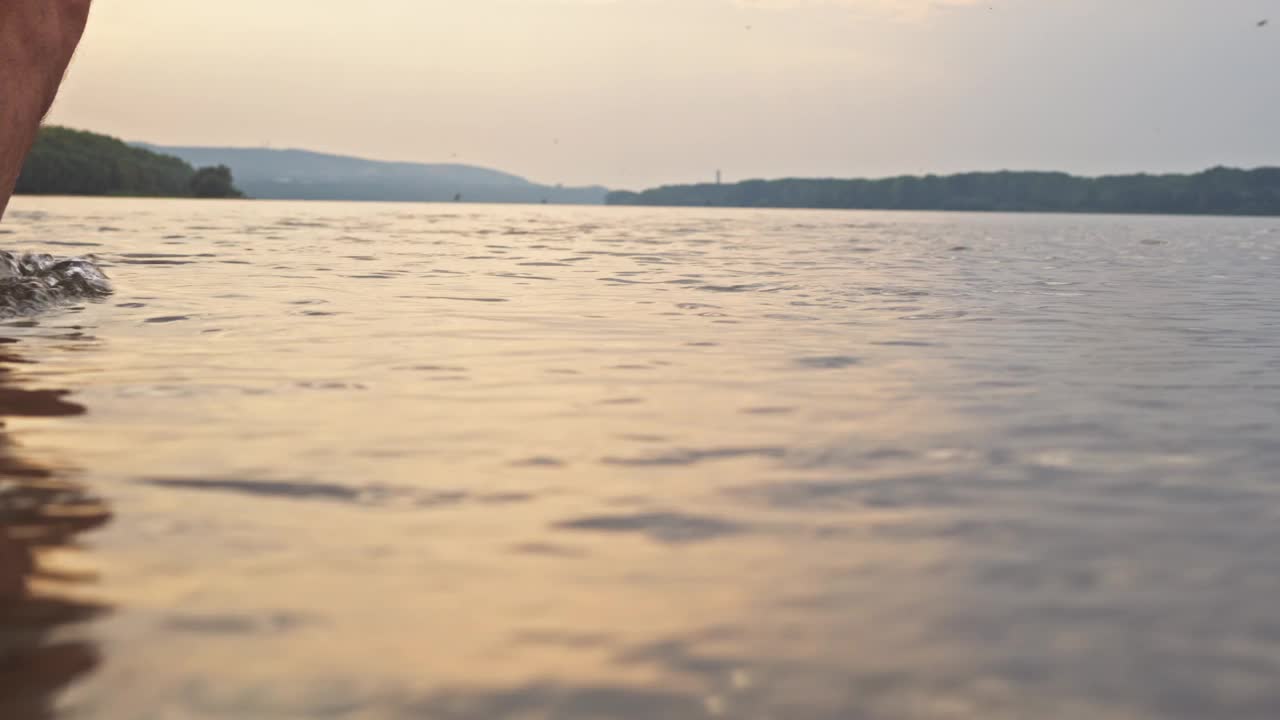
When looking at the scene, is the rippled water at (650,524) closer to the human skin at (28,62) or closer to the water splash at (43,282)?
the human skin at (28,62)

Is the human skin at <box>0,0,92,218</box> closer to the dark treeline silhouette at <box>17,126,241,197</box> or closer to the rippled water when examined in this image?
the rippled water

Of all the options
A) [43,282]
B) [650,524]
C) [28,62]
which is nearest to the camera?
[650,524]

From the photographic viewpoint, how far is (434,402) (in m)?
7.09

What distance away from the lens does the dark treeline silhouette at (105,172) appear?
102 metres

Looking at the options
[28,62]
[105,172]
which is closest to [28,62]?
[28,62]

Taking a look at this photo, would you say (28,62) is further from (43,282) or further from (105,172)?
(105,172)

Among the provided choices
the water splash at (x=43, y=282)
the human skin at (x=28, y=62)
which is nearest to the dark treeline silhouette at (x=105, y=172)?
the water splash at (x=43, y=282)

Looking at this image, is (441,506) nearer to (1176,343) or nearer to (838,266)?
(1176,343)

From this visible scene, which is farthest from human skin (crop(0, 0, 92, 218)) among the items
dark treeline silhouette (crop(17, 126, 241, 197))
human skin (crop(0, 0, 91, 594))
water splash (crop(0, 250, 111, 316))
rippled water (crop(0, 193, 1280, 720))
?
dark treeline silhouette (crop(17, 126, 241, 197))

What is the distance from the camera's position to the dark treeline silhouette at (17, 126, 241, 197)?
102m

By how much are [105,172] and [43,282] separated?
103279 mm

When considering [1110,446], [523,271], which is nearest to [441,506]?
[1110,446]

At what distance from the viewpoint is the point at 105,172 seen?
10775cm

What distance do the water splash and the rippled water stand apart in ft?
7.12
